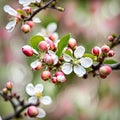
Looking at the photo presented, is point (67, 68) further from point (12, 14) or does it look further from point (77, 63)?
point (12, 14)

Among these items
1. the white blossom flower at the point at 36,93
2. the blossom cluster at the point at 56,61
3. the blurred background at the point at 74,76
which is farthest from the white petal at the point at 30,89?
the blurred background at the point at 74,76

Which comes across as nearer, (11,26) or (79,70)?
(79,70)

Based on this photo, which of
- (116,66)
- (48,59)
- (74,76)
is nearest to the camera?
(48,59)

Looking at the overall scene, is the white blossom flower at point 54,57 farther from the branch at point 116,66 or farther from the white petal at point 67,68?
the branch at point 116,66

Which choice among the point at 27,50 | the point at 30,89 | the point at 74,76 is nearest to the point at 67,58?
the point at 27,50

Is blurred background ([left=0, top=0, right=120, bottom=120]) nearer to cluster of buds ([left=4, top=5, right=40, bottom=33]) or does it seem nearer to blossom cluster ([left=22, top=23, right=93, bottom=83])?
cluster of buds ([left=4, top=5, right=40, bottom=33])

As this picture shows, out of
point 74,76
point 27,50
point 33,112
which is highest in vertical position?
point 74,76

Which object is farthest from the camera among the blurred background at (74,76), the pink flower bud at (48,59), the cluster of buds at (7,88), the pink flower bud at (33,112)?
the blurred background at (74,76)
